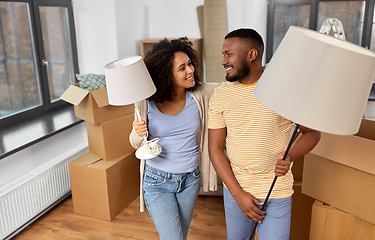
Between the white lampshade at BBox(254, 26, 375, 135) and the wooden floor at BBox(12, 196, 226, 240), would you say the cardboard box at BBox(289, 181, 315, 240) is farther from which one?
the white lampshade at BBox(254, 26, 375, 135)

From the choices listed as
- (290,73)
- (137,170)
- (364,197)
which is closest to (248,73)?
(290,73)

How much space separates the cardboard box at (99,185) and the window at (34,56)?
818 millimetres

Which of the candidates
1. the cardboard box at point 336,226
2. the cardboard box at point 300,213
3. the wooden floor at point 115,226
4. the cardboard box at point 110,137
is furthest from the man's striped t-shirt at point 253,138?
the cardboard box at point 110,137

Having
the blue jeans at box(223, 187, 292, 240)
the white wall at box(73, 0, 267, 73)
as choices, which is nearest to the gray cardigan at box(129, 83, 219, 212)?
the blue jeans at box(223, 187, 292, 240)

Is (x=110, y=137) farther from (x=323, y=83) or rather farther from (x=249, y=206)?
(x=323, y=83)

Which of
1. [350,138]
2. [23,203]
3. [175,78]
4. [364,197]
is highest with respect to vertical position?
[175,78]

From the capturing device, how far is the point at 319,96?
2.52 feet

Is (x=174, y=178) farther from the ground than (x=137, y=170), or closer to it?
farther from the ground

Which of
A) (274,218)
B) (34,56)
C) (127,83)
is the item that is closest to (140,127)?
(127,83)

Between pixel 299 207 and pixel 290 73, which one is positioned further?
pixel 299 207

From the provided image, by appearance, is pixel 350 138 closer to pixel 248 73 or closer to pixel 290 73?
pixel 248 73

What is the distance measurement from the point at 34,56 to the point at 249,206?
8.60 feet

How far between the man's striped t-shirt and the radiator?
175 cm

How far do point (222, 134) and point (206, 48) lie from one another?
248 centimetres
